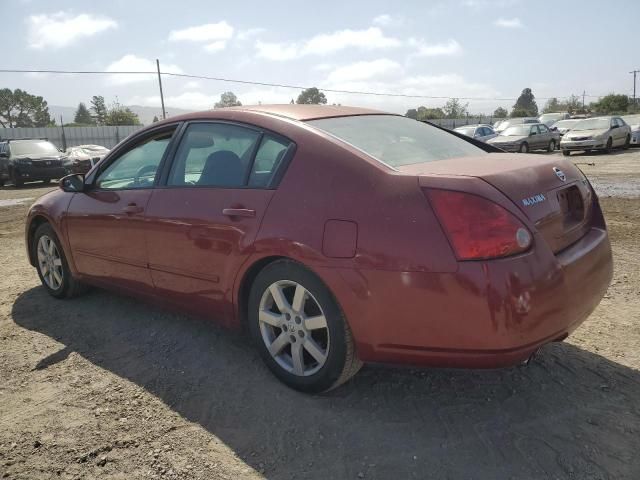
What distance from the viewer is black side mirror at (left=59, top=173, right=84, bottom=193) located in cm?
417

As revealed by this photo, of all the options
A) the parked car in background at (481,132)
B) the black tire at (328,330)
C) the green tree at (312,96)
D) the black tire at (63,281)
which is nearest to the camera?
the black tire at (328,330)

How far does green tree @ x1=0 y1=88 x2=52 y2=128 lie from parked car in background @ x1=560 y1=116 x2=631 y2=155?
91.1 meters

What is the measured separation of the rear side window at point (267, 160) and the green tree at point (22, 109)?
332 feet

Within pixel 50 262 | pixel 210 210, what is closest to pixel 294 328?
pixel 210 210

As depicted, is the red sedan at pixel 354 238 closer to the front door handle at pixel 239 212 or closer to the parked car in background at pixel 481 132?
the front door handle at pixel 239 212

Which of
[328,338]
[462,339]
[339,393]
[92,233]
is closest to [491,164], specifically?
[462,339]

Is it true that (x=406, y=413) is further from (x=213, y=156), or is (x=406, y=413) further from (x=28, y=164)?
(x=28, y=164)

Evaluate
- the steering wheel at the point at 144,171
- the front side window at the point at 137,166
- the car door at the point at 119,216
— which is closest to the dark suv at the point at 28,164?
the car door at the point at 119,216

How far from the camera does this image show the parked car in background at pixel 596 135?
67.7ft

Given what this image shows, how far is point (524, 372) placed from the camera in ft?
9.85

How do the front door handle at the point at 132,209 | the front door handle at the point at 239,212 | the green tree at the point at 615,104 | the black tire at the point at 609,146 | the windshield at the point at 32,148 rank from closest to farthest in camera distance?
the front door handle at the point at 239,212
the front door handle at the point at 132,209
the windshield at the point at 32,148
the black tire at the point at 609,146
the green tree at the point at 615,104

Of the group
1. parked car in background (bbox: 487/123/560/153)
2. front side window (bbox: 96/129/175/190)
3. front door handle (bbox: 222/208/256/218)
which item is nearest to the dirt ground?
front door handle (bbox: 222/208/256/218)

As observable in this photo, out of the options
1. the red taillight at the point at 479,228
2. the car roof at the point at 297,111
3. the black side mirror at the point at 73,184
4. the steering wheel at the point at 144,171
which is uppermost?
the car roof at the point at 297,111

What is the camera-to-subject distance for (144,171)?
3717 millimetres
